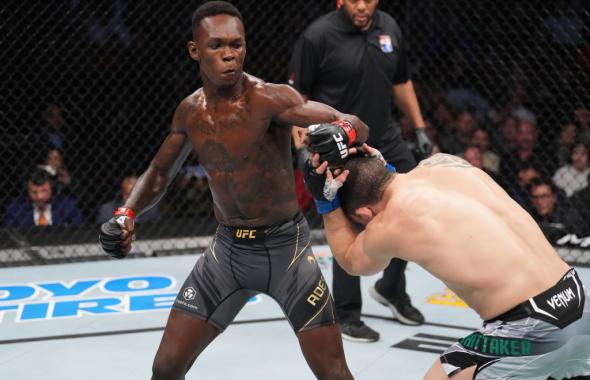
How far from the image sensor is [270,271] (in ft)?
8.39

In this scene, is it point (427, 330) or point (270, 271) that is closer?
point (270, 271)

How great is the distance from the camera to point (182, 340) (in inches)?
97.8

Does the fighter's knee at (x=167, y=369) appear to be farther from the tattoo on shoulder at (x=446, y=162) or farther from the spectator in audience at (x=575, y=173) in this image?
the spectator in audience at (x=575, y=173)

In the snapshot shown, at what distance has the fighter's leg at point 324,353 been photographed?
2.45 metres

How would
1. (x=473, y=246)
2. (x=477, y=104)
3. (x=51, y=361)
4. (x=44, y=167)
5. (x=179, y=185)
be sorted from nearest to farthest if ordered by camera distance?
1. (x=473, y=246)
2. (x=51, y=361)
3. (x=44, y=167)
4. (x=179, y=185)
5. (x=477, y=104)

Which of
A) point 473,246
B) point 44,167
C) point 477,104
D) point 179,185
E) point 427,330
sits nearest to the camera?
point 473,246

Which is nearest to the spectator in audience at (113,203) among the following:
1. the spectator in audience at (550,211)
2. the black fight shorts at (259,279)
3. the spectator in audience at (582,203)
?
the spectator in audience at (550,211)

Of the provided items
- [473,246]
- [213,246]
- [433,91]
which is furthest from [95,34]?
[473,246]

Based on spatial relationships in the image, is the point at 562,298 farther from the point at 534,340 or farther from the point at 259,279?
the point at 259,279

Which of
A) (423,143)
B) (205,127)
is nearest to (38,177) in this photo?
(423,143)

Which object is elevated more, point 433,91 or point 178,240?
point 433,91

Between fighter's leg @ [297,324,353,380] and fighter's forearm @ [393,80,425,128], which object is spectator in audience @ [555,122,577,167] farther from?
fighter's leg @ [297,324,353,380]

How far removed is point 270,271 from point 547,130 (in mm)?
3954

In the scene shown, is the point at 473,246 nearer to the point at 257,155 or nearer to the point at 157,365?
the point at 257,155
